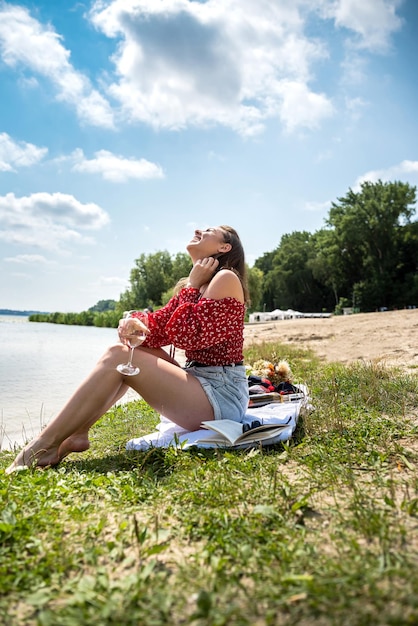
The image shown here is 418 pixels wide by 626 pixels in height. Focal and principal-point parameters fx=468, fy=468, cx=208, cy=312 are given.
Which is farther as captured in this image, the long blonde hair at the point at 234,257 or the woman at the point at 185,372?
the long blonde hair at the point at 234,257

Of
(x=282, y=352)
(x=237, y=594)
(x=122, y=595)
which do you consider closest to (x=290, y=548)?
(x=237, y=594)

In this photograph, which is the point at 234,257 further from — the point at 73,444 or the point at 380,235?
the point at 380,235

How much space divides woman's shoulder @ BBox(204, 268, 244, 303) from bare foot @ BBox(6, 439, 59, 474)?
164 centimetres

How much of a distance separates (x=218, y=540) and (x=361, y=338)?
35.9ft

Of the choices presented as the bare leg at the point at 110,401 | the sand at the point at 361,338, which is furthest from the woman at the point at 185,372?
the sand at the point at 361,338

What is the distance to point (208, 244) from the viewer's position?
419 centimetres

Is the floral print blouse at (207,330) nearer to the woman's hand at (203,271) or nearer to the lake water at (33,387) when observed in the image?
Result: the woman's hand at (203,271)

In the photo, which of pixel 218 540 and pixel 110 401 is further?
pixel 110 401

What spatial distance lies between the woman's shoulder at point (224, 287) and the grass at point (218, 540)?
4.00 feet

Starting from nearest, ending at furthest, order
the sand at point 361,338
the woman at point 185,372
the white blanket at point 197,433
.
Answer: the woman at point 185,372
the white blanket at point 197,433
the sand at point 361,338

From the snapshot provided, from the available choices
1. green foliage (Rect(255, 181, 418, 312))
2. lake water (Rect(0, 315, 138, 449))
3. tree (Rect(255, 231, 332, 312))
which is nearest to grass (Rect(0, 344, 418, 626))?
lake water (Rect(0, 315, 138, 449))

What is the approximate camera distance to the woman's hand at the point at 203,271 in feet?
13.4

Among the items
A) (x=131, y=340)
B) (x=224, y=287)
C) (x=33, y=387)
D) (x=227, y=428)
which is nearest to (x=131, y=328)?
(x=131, y=340)

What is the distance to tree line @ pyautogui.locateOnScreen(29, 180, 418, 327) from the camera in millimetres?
46594
